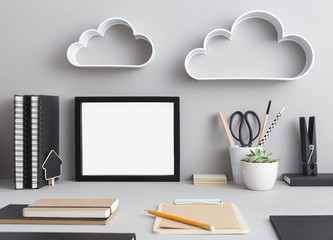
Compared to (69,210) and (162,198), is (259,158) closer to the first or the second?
(162,198)

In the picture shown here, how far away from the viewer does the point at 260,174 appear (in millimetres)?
1087

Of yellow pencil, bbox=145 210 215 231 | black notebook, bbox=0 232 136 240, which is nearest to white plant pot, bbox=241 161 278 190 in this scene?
yellow pencil, bbox=145 210 215 231

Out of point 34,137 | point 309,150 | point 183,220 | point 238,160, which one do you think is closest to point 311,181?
point 309,150

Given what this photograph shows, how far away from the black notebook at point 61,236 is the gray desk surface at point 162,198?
0.04 m

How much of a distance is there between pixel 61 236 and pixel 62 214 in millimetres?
110

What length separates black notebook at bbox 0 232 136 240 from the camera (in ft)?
2.28

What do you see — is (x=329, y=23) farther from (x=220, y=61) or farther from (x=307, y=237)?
(x=307, y=237)

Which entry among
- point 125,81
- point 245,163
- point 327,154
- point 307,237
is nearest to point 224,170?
point 245,163

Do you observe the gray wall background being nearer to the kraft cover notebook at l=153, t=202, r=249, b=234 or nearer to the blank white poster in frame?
the blank white poster in frame

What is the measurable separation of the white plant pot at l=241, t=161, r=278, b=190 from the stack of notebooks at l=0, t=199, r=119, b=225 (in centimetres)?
45

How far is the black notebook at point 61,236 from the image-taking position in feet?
2.28

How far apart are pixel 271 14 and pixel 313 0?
0.18 m

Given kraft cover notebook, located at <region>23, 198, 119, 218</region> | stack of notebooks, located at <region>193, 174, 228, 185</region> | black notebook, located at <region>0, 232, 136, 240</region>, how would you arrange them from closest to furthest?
black notebook, located at <region>0, 232, 136, 240</region>
kraft cover notebook, located at <region>23, 198, 119, 218</region>
stack of notebooks, located at <region>193, 174, 228, 185</region>

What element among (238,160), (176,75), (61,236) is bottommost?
(61,236)
